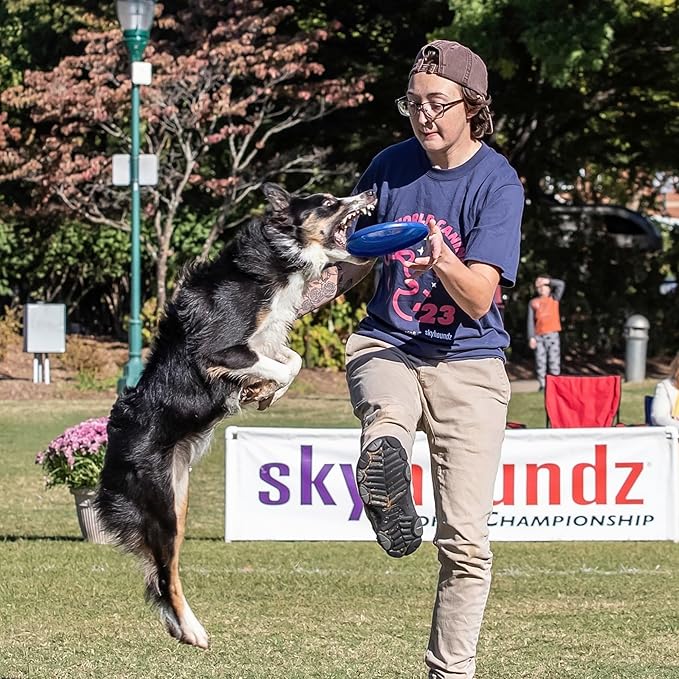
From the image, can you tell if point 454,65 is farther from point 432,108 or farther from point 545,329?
point 545,329

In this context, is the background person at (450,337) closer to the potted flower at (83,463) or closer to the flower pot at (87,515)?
the potted flower at (83,463)

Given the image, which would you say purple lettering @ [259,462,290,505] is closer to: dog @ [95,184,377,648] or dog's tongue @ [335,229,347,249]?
dog's tongue @ [335,229,347,249]

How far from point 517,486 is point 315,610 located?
2981 millimetres

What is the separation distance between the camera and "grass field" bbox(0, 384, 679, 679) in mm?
6590

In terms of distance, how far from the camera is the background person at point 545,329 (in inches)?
874

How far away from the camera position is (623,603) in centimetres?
830

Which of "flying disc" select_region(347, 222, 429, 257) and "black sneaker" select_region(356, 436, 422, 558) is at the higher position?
"flying disc" select_region(347, 222, 429, 257)

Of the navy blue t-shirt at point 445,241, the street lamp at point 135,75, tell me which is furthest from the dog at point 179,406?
the street lamp at point 135,75

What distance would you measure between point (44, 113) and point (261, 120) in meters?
4.05

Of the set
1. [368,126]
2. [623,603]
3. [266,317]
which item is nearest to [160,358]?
[266,317]

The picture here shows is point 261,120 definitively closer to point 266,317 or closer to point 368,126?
point 368,126

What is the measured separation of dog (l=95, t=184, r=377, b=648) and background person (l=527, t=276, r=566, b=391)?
55.7 ft

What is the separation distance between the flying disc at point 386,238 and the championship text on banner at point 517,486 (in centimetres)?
555

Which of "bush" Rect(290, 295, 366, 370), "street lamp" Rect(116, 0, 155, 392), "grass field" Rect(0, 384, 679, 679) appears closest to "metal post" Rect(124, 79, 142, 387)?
"street lamp" Rect(116, 0, 155, 392)
